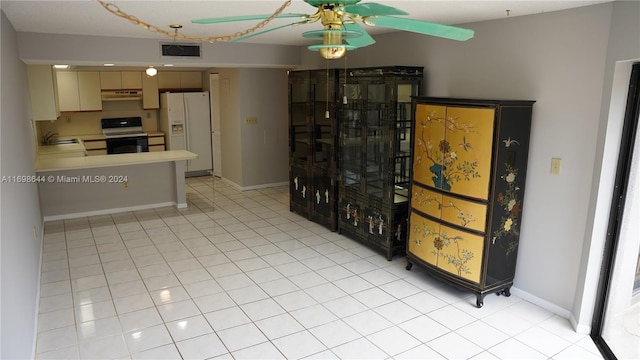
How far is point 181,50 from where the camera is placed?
551 cm

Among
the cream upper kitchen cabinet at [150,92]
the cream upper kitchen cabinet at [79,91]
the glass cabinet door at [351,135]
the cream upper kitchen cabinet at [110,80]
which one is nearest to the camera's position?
the glass cabinet door at [351,135]

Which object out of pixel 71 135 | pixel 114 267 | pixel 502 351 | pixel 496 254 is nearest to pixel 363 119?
pixel 496 254

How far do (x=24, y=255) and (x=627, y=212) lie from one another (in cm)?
417

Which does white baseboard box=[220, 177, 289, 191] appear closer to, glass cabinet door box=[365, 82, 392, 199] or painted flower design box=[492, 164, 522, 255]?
glass cabinet door box=[365, 82, 392, 199]

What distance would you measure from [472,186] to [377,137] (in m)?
1.28

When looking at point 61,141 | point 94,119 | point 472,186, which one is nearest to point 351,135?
point 472,186

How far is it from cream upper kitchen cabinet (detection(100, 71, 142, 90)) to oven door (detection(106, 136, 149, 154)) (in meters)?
0.96

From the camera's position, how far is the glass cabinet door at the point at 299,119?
5.70m

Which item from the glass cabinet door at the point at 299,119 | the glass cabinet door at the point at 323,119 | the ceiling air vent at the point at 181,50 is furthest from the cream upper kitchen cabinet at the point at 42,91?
the glass cabinet door at the point at 323,119

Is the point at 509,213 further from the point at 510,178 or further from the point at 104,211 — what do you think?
the point at 104,211

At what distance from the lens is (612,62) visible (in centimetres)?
297

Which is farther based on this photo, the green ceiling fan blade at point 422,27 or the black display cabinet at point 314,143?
the black display cabinet at point 314,143

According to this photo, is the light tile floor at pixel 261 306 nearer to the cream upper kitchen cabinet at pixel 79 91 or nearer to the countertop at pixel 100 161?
the countertop at pixel 100 161

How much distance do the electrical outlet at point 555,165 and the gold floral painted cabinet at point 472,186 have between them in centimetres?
20
